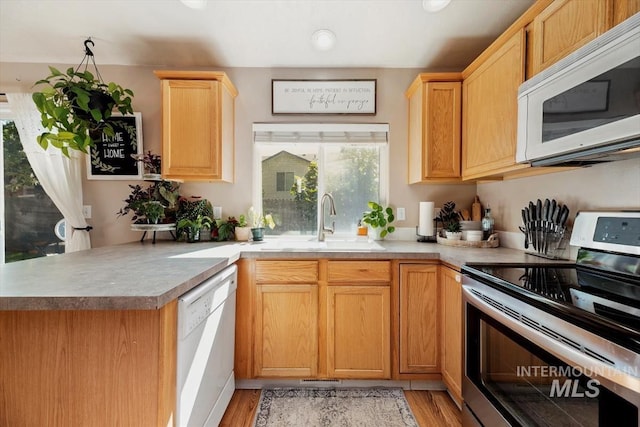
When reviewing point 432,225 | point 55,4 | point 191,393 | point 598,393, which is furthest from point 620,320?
point 55,4

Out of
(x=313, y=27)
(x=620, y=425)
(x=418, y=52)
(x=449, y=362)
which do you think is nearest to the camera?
(x=620, y=425)

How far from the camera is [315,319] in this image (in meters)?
1.92

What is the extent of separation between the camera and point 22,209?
2512mm

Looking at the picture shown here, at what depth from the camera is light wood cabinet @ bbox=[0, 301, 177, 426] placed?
3.23 feet

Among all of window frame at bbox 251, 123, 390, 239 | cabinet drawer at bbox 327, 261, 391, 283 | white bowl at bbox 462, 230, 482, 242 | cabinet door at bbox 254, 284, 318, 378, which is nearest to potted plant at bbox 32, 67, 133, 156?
window frame at bbox 251, 123, 390, 239

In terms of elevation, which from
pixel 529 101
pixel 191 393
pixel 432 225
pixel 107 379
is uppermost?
pixel 529 101

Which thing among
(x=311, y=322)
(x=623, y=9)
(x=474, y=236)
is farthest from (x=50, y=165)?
(x=623, y=9)

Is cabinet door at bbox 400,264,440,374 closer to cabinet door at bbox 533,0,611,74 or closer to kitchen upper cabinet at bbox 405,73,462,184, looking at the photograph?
kitchen upper cabinet at bbox 405,73,462,184

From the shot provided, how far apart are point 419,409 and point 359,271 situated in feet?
2.93

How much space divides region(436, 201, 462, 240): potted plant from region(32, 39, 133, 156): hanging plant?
8.22ft

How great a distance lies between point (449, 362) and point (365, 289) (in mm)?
656

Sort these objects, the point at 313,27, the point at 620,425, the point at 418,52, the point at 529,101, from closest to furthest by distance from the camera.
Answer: the point at 620,425, the point at 529,101, the point at 313,27, the point at 418,52

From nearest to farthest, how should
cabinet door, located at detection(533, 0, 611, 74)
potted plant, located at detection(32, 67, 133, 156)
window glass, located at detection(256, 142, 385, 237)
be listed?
cabinet door, located at detection(533, 0, 611, 74) → potted plant, located at detection(32, 67, 133, 156) → window glass, located at detection(256, 142, 385, 237)

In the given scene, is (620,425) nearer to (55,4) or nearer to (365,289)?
(365,289)
